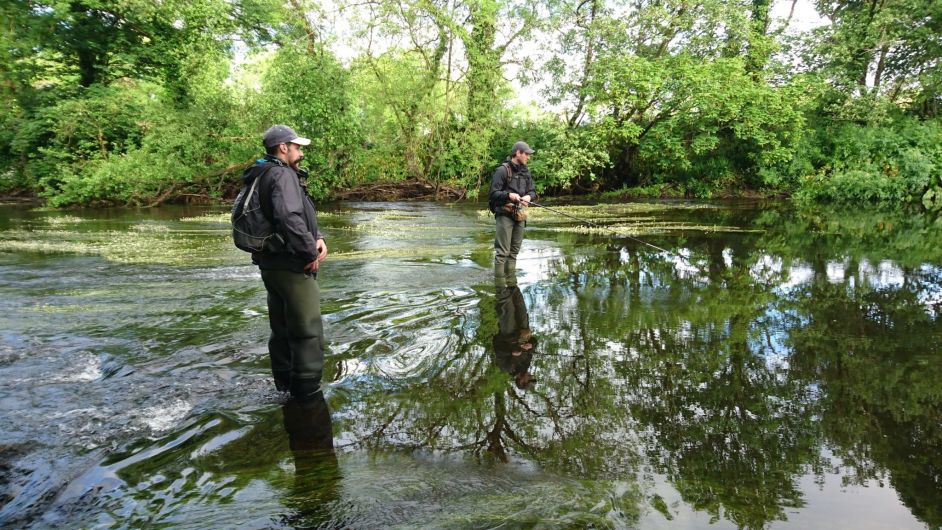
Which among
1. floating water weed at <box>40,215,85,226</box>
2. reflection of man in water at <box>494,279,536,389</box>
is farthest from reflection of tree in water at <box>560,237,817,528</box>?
floating water weed at <box>40,215,85,226</box>

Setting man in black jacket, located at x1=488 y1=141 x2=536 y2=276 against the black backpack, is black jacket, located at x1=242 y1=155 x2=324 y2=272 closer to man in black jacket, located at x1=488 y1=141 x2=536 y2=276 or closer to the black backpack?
the black backpack

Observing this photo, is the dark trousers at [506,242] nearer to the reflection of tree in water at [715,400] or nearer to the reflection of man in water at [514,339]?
the reflection of man in water at [514,339]

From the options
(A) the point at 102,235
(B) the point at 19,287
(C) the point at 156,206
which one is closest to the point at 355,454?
(B) the point at 19,287

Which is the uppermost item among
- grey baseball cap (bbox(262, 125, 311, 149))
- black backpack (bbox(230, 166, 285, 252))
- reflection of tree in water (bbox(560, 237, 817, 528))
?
grey baseball cap (bbox(262, 125, 311, 149))

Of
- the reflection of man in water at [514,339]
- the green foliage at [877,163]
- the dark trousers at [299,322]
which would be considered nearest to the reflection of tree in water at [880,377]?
the reflection of man in water at [514,339]

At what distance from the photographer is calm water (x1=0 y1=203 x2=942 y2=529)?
9.53 feet

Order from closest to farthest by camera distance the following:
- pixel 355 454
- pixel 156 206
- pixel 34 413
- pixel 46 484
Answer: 1. pixel 46 484
2. pixel 355 454
3. pixel 34 413
4. pixel 156 206

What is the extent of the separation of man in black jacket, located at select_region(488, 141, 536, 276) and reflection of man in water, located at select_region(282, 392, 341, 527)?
4.55 m

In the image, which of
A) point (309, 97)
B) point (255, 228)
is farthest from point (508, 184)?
point (309, 97)

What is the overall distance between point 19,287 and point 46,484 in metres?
6.87

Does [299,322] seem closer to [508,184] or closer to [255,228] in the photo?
[255,228]

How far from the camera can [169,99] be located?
24.7 meters

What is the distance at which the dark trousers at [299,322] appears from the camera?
416 centimetres

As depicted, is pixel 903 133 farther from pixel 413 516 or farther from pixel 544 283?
pixel 413 516
